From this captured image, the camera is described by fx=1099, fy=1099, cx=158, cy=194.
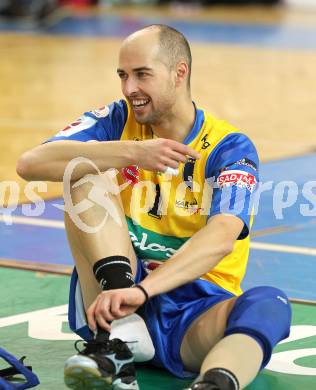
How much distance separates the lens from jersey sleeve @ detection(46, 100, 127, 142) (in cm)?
401

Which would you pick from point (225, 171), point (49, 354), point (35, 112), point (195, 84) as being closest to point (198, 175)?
point (225, 171)

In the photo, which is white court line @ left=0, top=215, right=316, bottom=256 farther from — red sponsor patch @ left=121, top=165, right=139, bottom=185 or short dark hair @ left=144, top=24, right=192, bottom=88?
short dark hair @ left=144, top=24, right=192, bottom=88

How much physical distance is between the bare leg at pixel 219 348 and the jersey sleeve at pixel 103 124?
791mm

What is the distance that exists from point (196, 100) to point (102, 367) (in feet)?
22.3

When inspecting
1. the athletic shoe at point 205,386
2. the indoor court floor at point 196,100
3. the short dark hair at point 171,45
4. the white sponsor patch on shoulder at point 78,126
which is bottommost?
the indoor court floor at point 196,100

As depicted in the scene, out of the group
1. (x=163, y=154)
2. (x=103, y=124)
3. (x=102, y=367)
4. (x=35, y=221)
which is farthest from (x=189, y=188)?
(x=35, y=221)

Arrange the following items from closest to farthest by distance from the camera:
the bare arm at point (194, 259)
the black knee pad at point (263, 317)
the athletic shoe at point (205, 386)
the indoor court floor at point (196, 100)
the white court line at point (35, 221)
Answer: the athletic shoe at point (205, 386) < the black knee pad at point (263, 317) < the bare arm at point (194, 259) < the indoor court floor at point (196, 100) < the white court line at point (35, 221)

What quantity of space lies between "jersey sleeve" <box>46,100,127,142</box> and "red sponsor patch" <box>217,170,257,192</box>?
1.73 feet

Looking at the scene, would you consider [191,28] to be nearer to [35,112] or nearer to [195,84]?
[195,84]

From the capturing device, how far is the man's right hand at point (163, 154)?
11.6 feet

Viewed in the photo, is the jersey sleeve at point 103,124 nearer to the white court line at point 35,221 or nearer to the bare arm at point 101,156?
the bare arm at point 101,156

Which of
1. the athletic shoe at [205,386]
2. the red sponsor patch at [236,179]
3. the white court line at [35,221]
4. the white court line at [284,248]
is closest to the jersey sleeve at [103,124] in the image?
the red sponsor patch at [236,179]

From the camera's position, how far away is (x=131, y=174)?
396cm

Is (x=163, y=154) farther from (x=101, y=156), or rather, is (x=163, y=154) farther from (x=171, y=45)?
(x=171, y=45)
